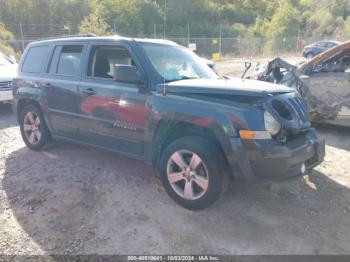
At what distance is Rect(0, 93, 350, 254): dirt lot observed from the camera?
3.19 m

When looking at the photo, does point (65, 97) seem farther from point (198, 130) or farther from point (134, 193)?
point (198, 130)

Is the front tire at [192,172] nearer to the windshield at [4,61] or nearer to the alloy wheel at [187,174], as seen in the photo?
the alloy wheel at [187,174]

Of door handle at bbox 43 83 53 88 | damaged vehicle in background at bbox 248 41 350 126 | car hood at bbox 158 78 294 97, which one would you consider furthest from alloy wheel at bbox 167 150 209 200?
damaged vehicle in background at bbox 248 41 350 126

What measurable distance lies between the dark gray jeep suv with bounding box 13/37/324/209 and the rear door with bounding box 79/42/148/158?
0.5 inches

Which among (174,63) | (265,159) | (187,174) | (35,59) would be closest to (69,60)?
(35,59)

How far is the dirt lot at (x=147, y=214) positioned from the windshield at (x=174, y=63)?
4.68 ft

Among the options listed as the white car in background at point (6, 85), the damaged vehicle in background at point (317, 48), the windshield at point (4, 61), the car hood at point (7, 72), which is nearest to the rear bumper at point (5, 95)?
the white car in background at point (6, 85)

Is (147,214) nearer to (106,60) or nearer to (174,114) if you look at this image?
(174,114)

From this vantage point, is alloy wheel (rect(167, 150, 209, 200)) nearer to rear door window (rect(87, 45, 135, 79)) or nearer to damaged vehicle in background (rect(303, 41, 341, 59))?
rear door window (rect(87, 45, 135, 79))

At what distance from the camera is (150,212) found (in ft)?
12.4

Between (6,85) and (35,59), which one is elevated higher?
(35,59)

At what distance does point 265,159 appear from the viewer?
3.35 metres

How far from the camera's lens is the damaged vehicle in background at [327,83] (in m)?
6.24

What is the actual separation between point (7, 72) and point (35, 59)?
12.9 ft
